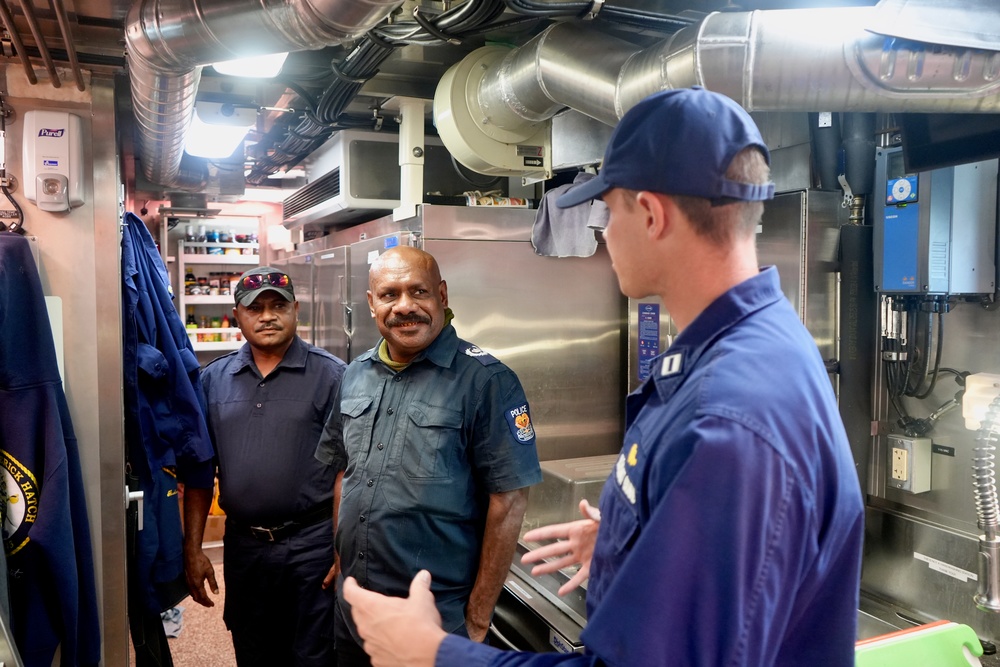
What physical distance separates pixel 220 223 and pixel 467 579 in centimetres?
561

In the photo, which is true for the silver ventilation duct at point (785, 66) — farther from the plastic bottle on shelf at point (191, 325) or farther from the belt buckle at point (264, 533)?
the plastic bottle on shelf at point (191, 325)

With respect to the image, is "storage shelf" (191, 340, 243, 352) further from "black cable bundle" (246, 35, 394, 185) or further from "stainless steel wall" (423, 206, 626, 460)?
"stainless steel wall" (423, 206, 626, 460)

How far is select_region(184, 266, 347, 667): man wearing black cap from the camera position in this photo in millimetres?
2779

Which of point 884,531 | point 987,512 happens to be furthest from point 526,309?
point 987,512

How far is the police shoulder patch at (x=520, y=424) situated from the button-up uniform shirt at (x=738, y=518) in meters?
1.16

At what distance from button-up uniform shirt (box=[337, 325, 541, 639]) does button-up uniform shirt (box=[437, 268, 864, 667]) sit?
113 centimetres

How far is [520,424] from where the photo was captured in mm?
2227

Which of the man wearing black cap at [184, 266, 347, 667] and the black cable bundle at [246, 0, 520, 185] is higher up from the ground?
the black cable bundle at [246, 0, 520, 185]

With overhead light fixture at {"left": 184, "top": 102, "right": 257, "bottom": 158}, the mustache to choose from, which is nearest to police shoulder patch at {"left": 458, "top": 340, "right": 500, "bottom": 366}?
the mustache

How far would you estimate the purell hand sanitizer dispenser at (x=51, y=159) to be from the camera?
2496 millimetres

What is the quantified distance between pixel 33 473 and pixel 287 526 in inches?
32.9

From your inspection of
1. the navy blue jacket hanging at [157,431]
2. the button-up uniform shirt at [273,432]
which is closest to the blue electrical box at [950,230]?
the button-up uniform shirt at [273,432]

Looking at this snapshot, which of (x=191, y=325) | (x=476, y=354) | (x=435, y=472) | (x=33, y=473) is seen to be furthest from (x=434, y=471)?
(x=191, y=325)

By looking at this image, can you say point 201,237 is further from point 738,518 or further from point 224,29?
point 738,518
